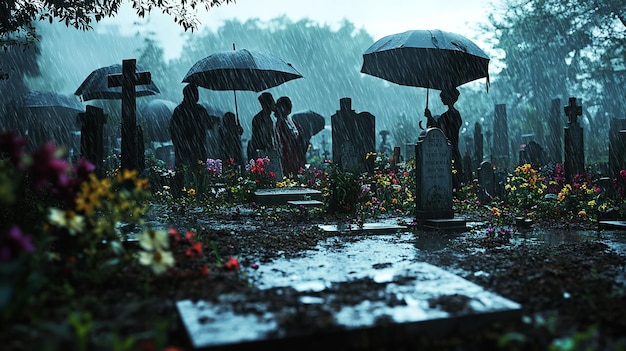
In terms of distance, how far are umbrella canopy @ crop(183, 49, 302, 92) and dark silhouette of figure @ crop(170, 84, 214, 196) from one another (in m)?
0.55

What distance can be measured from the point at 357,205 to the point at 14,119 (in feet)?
66.6

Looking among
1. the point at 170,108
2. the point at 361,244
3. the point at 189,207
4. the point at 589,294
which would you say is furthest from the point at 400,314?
the point at 170,108

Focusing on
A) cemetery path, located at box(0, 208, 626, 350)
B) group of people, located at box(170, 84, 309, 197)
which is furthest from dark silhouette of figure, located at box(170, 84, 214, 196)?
cemetery path, located at box(0, 208, 626, 350)

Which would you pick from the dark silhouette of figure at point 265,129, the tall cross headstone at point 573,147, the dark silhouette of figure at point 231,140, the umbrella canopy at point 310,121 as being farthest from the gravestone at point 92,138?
the umbrella canopy at point 310,121

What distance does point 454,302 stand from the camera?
2.99 metres

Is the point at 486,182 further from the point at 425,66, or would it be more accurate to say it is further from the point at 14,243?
the point at 14,243

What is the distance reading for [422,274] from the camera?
3916mm

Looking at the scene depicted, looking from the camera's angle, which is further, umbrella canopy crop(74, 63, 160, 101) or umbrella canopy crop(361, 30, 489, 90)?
umbrella canopy crop(74, 63, 160, 101)

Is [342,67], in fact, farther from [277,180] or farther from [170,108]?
[277,180]

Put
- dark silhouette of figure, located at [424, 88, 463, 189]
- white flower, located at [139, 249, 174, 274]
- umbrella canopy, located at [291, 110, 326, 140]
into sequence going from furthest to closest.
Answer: umbrella canopy, located at [291, 110, 326, 140] < dark silhouette of figure, located at [424, 88, 463, 189] < white flower, located at [139, 249, 174, 274]

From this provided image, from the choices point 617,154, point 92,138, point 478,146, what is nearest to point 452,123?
point 617,154

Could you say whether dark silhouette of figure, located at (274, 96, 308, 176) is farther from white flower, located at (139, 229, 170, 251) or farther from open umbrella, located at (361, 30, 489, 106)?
white flower, located at (139, 229, 170, 251)

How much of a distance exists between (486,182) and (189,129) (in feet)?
23.0

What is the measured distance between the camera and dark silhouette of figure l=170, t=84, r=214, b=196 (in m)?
13.1
